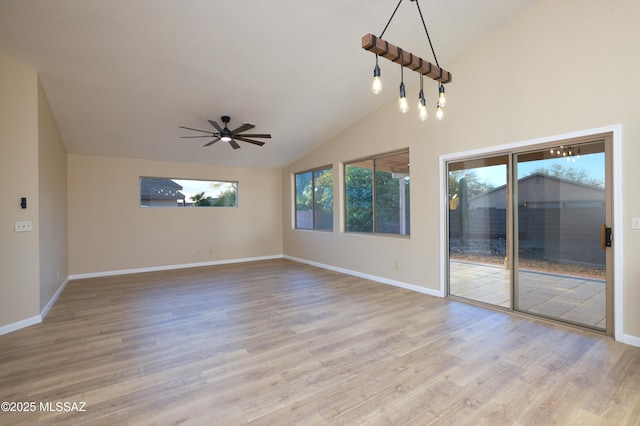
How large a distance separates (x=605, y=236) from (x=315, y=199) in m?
5.31

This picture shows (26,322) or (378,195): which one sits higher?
(378,195)

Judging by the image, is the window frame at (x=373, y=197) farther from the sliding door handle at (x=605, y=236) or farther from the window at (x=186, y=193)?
the window at (x=186, y=193)

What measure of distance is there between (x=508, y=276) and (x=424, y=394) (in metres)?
2.46

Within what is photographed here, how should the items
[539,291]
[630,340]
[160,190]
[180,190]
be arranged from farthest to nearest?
[180,190]
[160,190]
[539,291]
[630,340]

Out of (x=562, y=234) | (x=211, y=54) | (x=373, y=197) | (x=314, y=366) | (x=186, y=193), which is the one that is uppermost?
(x=211, y=54)

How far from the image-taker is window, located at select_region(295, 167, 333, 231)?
691 centimetres

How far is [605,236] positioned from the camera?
3.11 m

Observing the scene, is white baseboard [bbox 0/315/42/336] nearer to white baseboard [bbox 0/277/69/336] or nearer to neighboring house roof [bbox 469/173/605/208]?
white baseboard [bbox 0/277/69/336]

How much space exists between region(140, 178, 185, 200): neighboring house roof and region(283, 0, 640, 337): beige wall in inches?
170

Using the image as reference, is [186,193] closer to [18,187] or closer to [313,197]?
[313,197]

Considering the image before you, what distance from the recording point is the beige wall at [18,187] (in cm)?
335

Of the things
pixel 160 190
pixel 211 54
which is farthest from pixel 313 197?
pixel 211 54

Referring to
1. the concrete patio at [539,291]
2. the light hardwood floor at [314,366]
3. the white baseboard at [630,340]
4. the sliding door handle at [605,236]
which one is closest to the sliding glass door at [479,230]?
the concrete patio at [539,291]

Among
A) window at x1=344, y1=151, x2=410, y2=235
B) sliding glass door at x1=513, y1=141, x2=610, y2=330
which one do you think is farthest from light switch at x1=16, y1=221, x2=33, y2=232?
sliding glass door at x1=513, y1=141, x2=610, y2=330
